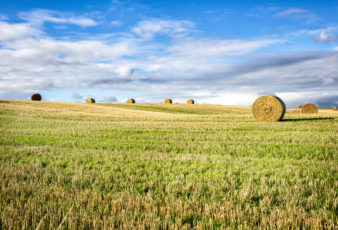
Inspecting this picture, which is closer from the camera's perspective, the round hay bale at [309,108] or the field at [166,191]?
the field at [166,191]

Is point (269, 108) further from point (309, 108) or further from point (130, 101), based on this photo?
point (130, 101)

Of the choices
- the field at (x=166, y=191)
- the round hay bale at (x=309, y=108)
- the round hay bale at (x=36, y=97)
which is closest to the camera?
Answer: the field at (x=166, y=191)

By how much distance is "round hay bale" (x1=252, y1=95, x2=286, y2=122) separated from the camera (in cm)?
2372

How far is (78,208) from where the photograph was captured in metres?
4.35

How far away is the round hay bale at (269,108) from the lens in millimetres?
23719

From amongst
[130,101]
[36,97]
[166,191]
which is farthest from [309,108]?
[36,97]

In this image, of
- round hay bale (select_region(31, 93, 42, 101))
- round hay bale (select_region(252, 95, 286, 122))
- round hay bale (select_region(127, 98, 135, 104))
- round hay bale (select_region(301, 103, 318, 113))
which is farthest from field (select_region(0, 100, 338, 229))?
round hay bale (select_region(127, 98, 135, 104))

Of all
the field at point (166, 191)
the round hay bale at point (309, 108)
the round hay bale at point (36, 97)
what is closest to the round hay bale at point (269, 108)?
the field at point (166, 191)

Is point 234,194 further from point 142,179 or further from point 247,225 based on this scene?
point 142,179

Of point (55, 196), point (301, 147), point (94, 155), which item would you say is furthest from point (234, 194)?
point (301, 147)

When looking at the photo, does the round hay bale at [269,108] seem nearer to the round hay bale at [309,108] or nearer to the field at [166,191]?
the field at [166,191]

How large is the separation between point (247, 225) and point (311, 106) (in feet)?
143

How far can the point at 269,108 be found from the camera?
79.3 ft

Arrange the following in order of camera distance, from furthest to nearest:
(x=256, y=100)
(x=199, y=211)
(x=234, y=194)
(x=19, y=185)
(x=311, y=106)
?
(x=311, y=106)
(x=256, y=100)
(x=19, y=185)
(x=234, y=194)
(x=199, y=211)
